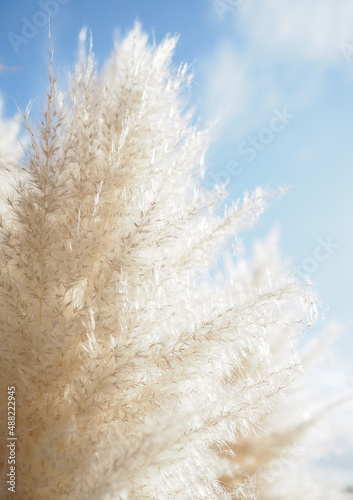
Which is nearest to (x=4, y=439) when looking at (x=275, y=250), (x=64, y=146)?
(x=64, y=146)

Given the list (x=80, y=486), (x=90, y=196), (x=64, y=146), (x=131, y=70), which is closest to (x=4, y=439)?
(x=80, y=486)

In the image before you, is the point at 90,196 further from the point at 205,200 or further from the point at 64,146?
the point at 205,200

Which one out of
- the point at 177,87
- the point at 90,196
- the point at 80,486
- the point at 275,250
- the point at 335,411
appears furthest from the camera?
the point at 275,250

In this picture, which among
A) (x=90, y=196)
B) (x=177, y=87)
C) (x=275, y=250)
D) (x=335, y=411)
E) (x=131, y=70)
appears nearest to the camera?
(x=90, y=196)

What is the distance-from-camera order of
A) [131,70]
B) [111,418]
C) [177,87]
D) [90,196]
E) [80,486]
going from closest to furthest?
[80,486]
[111,418]
[90,196]
[131,70]
[177,87]

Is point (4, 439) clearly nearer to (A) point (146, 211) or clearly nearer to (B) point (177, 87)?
(A) point (146, 211)

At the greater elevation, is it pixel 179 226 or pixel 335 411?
pixel 179 226

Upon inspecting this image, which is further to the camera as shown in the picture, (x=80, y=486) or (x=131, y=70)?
(x=131, y=70)

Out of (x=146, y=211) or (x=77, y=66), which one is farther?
(x=77, y=66)

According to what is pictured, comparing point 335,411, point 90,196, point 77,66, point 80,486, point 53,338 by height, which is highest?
point 77,66
